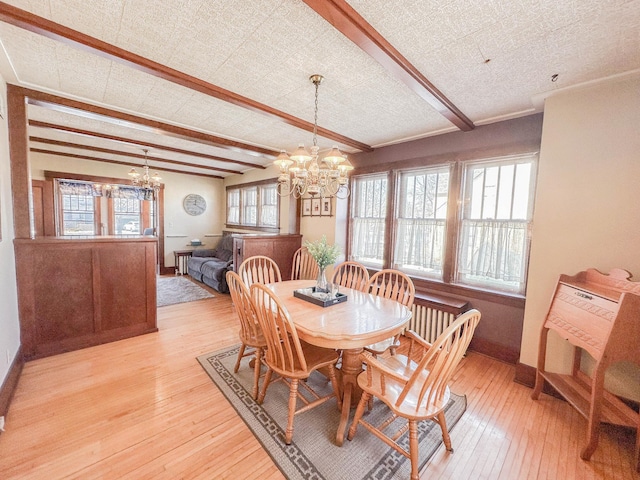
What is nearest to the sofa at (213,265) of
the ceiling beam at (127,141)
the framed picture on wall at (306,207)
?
the framed picture on wall at (306,207)

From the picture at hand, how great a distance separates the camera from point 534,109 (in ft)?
8.13

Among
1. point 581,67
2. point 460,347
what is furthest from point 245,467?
point 581,67

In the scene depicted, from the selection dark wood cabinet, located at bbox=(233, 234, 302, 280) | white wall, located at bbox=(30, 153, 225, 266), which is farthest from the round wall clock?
dark wood cabinet, located at bbox=(233, 234, 302, 280)

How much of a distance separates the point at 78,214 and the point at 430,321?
728cm

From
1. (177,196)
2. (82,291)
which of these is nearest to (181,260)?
(177,196)

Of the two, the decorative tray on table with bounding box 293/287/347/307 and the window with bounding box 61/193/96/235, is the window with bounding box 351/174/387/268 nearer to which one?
the decorative tray on table with bounding box 293/287/347/307

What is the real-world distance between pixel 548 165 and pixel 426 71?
54.4 inches

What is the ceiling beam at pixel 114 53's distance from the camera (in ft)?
4.85

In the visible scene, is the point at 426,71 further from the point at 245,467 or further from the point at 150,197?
the point at 150,197

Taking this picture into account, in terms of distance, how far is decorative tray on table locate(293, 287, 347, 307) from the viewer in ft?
7.03

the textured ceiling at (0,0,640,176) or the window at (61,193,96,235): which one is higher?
the textured ceiling at (0,0,640,176)

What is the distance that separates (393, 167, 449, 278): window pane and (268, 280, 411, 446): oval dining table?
4.67 ft

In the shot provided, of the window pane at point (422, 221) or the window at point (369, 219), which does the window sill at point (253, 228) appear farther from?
the window pane at point (422, 221)

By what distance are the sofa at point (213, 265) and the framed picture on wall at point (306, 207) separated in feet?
5.84
